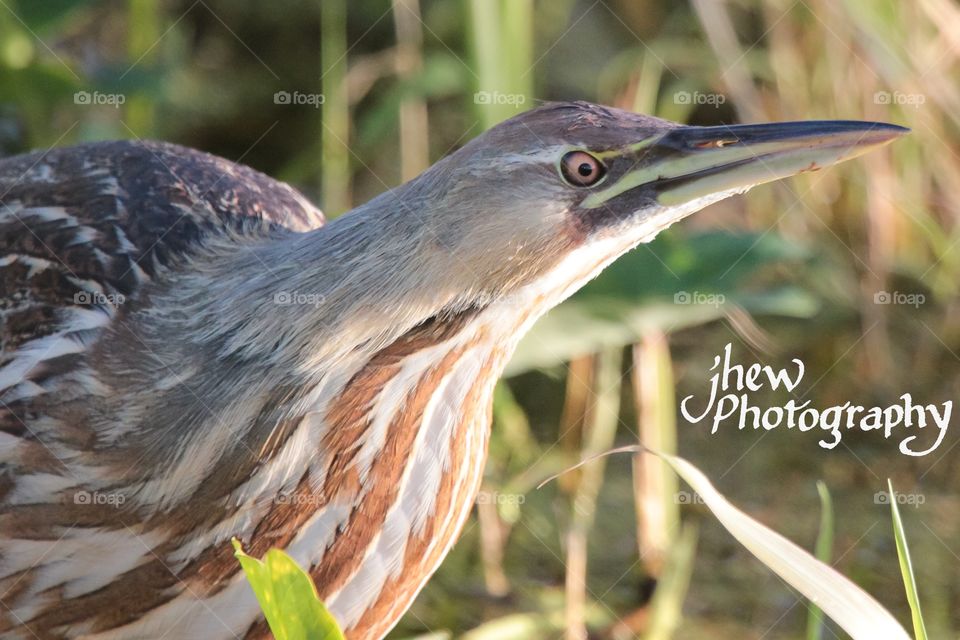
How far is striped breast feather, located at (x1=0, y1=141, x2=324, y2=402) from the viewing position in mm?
2109

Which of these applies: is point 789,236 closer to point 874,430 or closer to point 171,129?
point 874,430

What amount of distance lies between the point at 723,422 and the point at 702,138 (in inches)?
75.0

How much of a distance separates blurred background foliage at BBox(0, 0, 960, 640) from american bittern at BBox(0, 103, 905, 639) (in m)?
0.86

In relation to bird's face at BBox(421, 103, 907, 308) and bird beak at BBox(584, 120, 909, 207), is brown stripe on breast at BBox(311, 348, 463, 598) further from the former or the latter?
bird beak at BBox(584, 120, 909, 207)

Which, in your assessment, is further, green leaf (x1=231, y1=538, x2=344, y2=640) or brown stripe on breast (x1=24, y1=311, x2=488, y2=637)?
brown stripe on breast (x1=24, y1=311, x2=488, y2=637)

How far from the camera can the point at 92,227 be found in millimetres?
2293

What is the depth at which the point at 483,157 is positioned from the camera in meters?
1.83

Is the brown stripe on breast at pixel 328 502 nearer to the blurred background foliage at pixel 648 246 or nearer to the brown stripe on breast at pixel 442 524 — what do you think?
the brown stripe on breast at pixel 442 524

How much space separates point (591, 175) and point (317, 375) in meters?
0.45

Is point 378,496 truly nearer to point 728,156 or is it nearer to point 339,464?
point 339,464

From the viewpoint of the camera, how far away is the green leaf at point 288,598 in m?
1.64

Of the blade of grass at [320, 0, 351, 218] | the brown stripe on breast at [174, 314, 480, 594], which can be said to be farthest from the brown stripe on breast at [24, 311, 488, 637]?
the blade of grass at [320, 0, 351, 218]

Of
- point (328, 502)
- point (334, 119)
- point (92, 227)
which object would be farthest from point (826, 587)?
point (334, 119)

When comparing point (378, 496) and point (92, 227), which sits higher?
point (92, 227)
